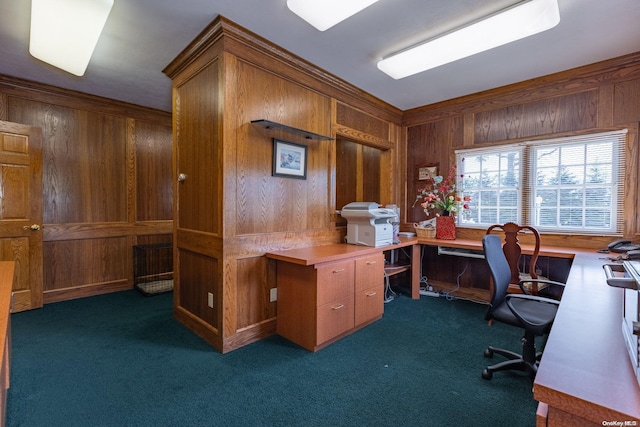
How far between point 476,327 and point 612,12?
110 inches

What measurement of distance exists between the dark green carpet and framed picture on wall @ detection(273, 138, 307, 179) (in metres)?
1.54

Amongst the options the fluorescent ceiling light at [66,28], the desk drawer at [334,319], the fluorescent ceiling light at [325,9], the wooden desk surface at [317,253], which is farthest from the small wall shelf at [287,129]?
the desk drawer at [334,319]

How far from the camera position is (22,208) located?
323 cm

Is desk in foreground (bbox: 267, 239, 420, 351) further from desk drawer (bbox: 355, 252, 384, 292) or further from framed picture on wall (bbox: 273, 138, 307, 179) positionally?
framed picture on wall (bbox: 273, 138, 307, 179)

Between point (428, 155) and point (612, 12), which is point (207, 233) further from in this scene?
point (612, 12)

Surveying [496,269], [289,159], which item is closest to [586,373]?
[496,269]

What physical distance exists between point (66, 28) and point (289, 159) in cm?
191

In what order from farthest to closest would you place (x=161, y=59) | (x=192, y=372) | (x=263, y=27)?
(x=161, y=59) → (x=263, y=27) → (x=192, y=372)

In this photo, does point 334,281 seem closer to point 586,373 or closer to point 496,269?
point 496,269

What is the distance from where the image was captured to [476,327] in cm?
288

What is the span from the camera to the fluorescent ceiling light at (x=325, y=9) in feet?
6.32

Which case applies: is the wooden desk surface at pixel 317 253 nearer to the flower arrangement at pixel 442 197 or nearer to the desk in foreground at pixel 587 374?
the flower arrangement at pixel 442 197

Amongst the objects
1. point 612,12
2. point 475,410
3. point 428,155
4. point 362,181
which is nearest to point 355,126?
point 362,181

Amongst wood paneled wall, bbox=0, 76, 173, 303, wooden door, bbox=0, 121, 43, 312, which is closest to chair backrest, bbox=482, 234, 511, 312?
wood paneled wall, bbox=0, 76, 173, 303
